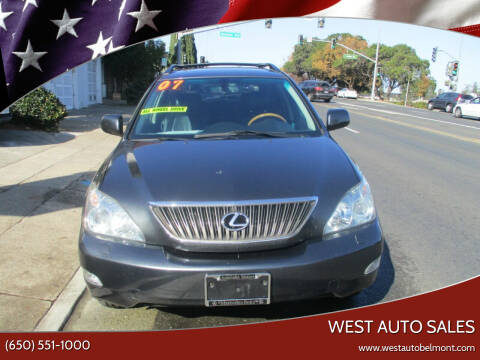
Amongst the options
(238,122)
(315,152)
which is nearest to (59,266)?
(238,122)

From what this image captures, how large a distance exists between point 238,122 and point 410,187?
400 cm

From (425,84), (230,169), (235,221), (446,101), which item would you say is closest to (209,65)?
(230,169)

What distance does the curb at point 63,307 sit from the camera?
2.77m

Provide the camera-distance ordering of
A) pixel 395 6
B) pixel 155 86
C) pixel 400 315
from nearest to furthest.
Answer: pixel 400 315
pixel 395 6
pixel 155 86

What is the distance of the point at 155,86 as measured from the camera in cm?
409

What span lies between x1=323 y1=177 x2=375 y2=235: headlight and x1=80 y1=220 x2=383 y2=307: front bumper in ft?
0.20

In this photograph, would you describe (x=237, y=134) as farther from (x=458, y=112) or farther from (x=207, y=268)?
(x=458, y=112)

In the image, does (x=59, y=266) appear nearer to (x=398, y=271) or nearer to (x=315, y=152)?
(x=315, y=152)

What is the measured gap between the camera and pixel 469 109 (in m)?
25.0

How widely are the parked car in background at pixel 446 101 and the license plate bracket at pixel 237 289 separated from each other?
99.7ft

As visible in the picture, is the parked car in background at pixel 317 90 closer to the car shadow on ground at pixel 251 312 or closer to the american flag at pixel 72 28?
the american flag at pixel 72 28

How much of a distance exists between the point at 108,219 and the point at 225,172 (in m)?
0.76

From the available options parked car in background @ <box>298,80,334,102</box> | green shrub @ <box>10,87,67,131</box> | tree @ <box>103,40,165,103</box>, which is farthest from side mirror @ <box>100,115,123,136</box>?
parked car in background @ <box>298,80,334,102</box>

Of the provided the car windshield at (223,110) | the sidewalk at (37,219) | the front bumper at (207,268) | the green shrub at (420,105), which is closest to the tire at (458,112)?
the green shrub at (420,105)
